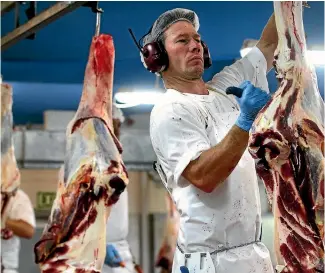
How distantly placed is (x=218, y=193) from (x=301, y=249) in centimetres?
61

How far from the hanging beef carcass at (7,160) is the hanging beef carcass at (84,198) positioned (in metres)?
0.66

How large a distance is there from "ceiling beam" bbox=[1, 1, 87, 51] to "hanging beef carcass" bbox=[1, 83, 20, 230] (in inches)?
11.2

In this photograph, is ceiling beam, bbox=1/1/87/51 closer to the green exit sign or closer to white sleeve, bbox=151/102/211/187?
white sleeve, bbox=151/102/211/187

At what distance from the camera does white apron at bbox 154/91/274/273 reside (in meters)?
2.46

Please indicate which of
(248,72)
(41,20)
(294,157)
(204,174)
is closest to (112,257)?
(41,20)

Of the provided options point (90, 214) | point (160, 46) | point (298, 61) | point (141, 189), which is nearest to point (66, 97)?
point (141, 189)

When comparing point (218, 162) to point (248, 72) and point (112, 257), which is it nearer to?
point (248, 72)

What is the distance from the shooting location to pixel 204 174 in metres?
2.32

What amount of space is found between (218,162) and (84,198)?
3.56 ft

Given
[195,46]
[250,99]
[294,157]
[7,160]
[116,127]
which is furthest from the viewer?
[116,127]

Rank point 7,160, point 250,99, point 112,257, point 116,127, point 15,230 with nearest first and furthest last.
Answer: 1. point 250,99
2. point 7,160
3. point 112,257
4. point 116,127
5. point 15,230

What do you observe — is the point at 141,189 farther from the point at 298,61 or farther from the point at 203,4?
the point at 298,61

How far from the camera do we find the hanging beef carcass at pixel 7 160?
3.87 metres

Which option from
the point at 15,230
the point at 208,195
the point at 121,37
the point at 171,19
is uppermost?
the point at 121,37
